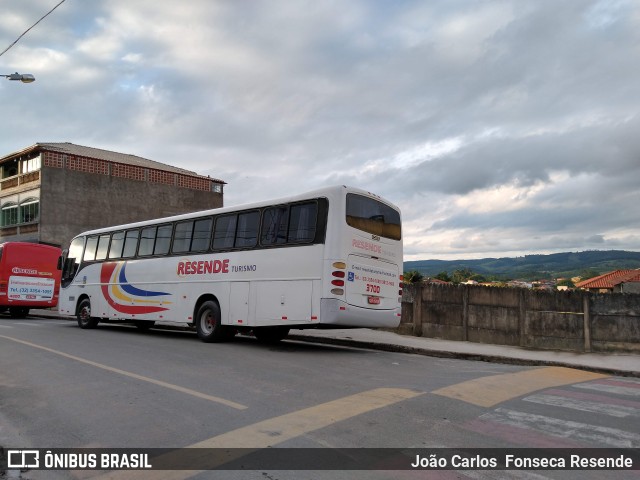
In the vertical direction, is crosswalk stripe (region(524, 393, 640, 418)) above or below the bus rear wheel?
Answer: below

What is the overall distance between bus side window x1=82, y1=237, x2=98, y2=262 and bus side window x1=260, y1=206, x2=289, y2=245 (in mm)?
8820

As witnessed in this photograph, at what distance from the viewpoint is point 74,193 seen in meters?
37.2

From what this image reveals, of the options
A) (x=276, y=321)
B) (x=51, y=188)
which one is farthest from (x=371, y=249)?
(x=51, y=188)

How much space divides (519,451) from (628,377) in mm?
6164

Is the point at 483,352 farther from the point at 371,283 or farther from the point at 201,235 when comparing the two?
the point at 201,235

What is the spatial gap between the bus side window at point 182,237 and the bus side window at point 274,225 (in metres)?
3.10

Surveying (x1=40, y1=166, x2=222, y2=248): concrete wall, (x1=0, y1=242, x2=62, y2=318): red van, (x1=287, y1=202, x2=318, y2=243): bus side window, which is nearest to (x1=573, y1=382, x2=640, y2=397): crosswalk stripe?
(x1=287, y1=202, x2=318, y2=243): bus side window

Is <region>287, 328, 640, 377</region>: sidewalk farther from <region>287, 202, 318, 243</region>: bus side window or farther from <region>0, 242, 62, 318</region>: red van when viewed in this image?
<region>0, 242, 62, 318</region>: red van

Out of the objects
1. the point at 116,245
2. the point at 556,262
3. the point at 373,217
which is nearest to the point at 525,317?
the point at 373,217

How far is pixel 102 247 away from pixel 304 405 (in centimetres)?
1371

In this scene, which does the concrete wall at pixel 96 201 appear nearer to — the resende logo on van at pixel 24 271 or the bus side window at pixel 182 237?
the resende logo on van at pixel 24 271

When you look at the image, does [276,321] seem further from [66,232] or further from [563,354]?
[66,232]

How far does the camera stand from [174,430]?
5375mm

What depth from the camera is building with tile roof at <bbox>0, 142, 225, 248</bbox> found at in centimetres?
3591
